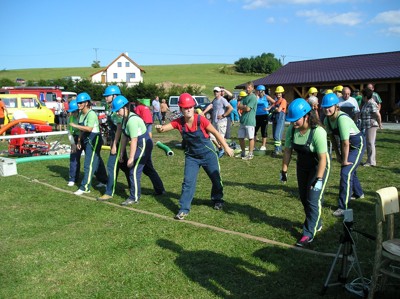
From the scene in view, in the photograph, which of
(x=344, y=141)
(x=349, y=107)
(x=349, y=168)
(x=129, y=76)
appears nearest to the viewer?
(x=344, y=141)

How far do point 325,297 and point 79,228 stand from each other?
12.2ft

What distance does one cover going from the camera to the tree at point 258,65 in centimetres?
8444

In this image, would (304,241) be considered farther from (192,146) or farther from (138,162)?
(138,162)

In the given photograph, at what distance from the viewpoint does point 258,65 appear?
8512 centimetres

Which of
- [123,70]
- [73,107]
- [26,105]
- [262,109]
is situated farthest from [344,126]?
[123,70]

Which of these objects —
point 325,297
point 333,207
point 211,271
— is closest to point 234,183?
point 333,207

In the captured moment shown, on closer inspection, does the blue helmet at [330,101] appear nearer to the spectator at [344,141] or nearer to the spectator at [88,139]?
the spectator at [344,141]

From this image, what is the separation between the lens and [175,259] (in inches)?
191

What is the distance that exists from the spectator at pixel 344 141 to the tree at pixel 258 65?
263 feet

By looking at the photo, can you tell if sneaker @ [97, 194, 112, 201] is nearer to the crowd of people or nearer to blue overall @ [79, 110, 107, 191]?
the crowd of people

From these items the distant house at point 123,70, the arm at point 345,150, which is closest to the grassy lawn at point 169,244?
the arm at point 345,150

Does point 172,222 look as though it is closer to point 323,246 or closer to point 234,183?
point 323,246

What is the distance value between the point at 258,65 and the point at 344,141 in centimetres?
8181

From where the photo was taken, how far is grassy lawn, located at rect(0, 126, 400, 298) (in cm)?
418
